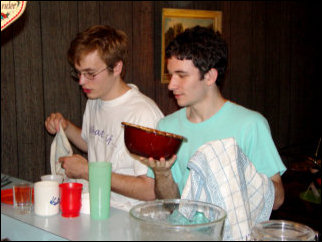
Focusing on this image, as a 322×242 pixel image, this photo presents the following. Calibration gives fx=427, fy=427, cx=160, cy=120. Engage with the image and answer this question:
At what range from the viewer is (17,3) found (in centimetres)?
159

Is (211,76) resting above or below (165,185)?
above

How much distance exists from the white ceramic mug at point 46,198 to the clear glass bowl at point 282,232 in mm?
723

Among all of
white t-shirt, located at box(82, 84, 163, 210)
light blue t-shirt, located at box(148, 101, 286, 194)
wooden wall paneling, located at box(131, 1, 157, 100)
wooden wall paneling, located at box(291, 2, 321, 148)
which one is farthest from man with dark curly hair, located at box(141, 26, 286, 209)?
wooden wall paneling, located at box(291, 2, 321, 148)

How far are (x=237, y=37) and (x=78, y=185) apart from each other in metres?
2.45

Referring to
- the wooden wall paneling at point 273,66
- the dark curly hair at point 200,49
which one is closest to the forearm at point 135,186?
the dark curly hair at point 200,49

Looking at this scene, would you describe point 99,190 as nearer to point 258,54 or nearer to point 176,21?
point 176,21

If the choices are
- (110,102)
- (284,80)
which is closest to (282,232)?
(110,102)

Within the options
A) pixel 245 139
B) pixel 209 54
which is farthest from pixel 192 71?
pixel 245 139

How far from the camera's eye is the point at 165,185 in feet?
5.78

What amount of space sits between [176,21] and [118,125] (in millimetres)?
1267

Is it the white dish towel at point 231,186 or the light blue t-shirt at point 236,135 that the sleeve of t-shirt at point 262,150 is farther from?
A: the white dish towel at point 231,186

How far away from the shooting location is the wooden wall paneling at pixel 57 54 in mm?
2578

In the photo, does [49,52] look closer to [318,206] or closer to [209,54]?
[209,54]

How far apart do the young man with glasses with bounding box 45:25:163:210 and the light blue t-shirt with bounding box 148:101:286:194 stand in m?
0.21
